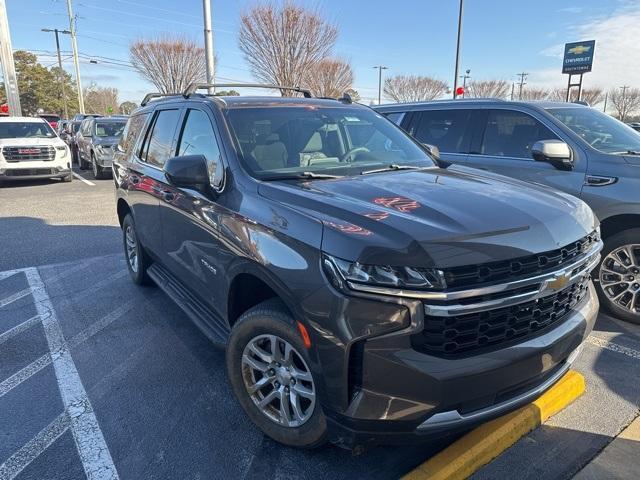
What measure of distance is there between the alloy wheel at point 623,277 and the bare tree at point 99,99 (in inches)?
3073

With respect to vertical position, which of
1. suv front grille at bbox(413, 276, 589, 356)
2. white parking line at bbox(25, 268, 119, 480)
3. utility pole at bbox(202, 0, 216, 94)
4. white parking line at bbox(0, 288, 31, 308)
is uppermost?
utility pole at bbox(202, 0, 216, 94)

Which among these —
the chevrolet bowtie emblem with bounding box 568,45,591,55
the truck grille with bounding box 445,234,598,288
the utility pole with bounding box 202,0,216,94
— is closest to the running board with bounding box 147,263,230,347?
the truck grille with bounding box 445,234,598,288

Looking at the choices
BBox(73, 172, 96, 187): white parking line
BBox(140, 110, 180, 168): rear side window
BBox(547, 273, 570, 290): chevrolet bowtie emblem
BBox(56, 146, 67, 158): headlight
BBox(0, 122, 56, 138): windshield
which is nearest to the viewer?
BBox(547, 273, 570, 290): chevrolet bowtie emblem

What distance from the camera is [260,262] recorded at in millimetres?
2527

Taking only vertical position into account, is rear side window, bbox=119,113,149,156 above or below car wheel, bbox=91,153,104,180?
above

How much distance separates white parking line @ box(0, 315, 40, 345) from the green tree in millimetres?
60272

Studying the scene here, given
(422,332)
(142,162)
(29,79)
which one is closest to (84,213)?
(142,162)

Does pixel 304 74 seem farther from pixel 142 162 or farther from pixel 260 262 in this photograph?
pixel 260 262

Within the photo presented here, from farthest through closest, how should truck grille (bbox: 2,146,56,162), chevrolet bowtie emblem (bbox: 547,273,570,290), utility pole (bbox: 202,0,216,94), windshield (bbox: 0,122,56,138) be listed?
utility pole (bbox: 202,0,216,94) → windshield (bbox: 0,122,56,138) → truck grille (bbox: 2,146,56,162) → chevrolet bowtie emblem (bbox: 547,273,570,290)

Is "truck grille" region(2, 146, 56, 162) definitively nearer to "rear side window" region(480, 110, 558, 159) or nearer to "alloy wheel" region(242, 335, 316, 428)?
"rear side window" region(480, 110, 558, 159)

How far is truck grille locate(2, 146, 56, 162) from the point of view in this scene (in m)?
12.7

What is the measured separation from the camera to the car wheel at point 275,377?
240 centimetres

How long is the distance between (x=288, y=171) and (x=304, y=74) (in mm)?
23730

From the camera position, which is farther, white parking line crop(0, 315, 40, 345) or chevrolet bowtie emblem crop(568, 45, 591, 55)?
chevrolet bowtie emblem crop(568, 45, 591, 55)
